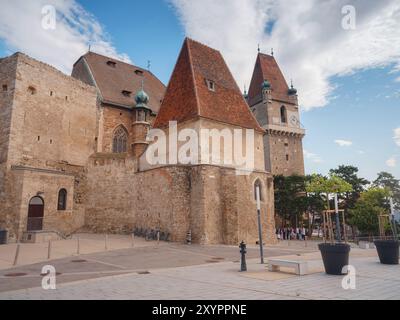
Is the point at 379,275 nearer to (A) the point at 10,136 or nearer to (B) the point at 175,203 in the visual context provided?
(B) the point at 175,203

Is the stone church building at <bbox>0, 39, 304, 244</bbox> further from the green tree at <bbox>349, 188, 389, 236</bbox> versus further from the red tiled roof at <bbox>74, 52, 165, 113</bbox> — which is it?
the green tree at <bbox>349, 188, 389, 236</bbox>

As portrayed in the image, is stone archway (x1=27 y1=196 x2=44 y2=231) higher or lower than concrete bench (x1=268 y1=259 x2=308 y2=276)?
higher

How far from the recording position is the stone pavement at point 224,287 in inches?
212

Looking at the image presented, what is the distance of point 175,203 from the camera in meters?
17.8

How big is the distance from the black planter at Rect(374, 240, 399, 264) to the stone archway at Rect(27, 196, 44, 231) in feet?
61.2

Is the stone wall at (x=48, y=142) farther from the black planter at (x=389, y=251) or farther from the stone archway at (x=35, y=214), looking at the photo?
the black planter at (x=389, y=251)

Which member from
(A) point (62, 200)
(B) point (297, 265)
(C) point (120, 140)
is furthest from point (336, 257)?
(C) point (120, 140)

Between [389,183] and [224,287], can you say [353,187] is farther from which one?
[224,287]

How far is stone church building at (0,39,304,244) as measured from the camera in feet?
58.9

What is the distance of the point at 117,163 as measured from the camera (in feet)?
74.5

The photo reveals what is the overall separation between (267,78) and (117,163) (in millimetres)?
31438

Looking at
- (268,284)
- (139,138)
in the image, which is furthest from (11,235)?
(268,284)

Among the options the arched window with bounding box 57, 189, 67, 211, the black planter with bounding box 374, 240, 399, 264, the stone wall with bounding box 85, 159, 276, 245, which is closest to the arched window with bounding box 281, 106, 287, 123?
the stone wall with bounding box 85, 159, 276, 245
